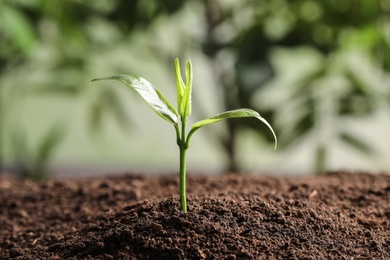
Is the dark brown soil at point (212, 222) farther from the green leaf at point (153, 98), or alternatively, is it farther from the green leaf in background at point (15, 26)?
the green leaf in background at point (15, 26)

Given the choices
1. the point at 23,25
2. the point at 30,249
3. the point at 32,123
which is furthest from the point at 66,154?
the point at 30,249

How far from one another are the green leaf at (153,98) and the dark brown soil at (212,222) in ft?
0.29

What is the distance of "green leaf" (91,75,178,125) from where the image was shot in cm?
52

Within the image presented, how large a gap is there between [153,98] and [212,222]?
4.5 inches

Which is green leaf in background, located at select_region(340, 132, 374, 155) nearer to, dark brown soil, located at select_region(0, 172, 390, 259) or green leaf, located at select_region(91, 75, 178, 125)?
dark brown soil, located at select_region(0, 172, 390, 259)

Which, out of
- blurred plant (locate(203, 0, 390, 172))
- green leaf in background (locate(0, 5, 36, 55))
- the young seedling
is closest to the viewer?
the young seedling

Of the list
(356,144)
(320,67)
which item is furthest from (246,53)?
(356,144)

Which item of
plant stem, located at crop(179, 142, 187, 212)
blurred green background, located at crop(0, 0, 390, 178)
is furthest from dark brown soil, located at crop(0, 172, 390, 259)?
blurred green background, located at crop(0, 0, 390, 178)

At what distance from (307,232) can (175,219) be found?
0.37 feet

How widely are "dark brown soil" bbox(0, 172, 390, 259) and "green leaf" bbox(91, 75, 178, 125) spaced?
0.09 metres

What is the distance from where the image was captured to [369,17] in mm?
1145

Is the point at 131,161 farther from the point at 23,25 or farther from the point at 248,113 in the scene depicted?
the point at 248,113

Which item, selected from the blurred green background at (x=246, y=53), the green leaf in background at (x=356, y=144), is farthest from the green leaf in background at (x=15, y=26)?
the green leaf in background at (x=356, y=144)

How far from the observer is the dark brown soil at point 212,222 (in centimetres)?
54
